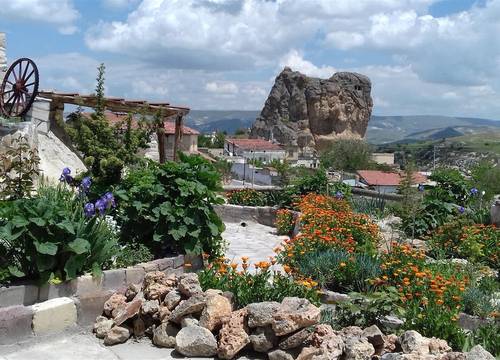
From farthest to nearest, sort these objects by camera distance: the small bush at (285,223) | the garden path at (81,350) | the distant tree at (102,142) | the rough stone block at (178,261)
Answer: the small bush at (285,223) → the distant tree at (102,142) → the rough stone block at (178,261) → the garden path at (81,350)

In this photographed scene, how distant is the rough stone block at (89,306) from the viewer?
5.57 meters

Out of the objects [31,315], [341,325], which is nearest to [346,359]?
[341,325]

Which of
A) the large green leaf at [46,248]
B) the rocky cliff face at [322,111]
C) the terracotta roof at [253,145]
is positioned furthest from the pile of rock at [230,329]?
the rocky cliff face at [322,111]

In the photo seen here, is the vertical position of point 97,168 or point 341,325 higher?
point 97,168

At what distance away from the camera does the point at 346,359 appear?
4391 millimetres

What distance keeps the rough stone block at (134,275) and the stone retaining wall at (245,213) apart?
310 inches

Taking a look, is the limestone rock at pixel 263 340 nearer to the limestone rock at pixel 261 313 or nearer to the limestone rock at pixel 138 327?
the limestone rock at pixel 261 313

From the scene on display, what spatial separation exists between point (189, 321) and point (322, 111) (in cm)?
11409

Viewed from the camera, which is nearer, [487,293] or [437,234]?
[487,293]

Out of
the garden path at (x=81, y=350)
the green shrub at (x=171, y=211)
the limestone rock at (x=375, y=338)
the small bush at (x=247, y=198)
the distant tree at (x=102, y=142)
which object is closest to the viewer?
the limestone rock at (x=375, y=338)

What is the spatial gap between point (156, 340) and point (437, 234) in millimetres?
6315

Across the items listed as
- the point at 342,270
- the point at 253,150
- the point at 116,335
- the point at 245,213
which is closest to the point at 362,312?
the point at 342,270

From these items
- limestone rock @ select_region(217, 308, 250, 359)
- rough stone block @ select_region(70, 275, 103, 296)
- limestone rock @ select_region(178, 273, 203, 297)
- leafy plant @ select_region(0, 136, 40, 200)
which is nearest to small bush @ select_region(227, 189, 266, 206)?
leafy plant @ select_region(0, 136, 40, 200)

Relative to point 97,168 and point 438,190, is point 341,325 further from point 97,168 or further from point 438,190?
point 438,190
